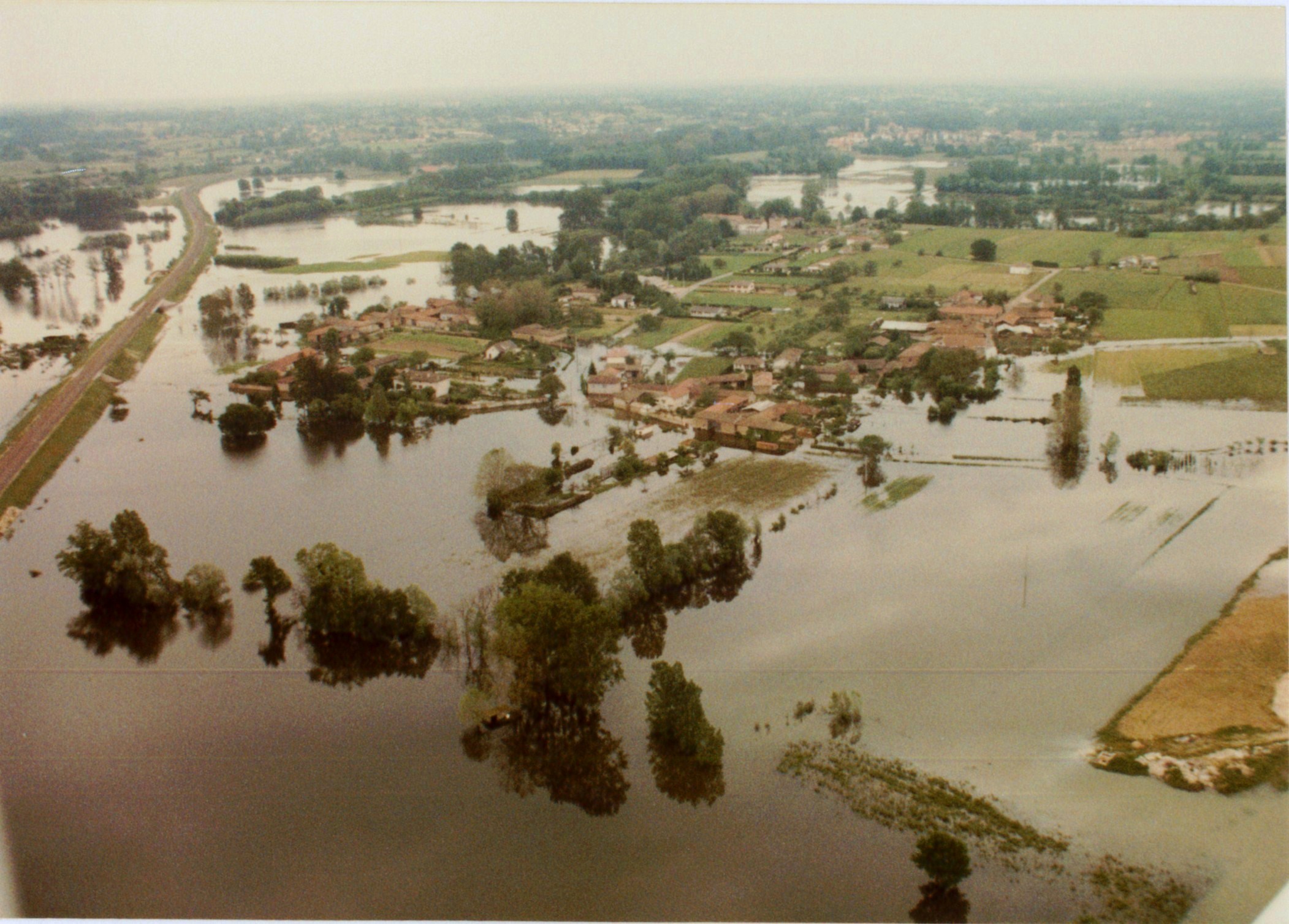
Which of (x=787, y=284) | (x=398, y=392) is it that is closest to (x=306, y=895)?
(x=398, y=392)

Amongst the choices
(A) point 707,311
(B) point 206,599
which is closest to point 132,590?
(B) point 206,599

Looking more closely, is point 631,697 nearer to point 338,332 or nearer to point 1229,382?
point 338,332

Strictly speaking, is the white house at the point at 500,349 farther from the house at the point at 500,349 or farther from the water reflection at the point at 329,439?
the water reflection at the point at 329,439

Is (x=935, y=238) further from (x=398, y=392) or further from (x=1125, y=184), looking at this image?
(x=398, y=392)

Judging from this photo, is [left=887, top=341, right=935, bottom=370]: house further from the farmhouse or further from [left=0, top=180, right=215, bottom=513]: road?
[left=0, top=180, right=215, bottom=513]: road

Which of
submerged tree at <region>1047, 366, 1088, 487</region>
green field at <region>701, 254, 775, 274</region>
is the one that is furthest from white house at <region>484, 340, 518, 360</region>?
submerged tree at <region>1047, 366, 1088, 487</region>

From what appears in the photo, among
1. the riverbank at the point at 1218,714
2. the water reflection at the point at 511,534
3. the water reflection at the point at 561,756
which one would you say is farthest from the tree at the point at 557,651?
the riverbank at the point at 1218,714
